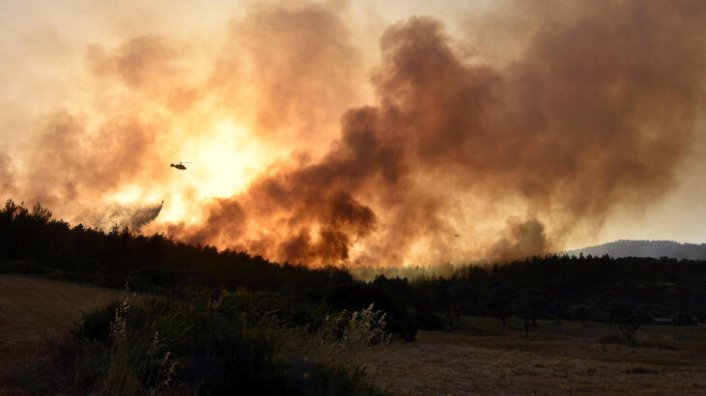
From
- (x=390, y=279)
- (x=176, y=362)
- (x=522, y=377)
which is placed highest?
(x=390, y=279)

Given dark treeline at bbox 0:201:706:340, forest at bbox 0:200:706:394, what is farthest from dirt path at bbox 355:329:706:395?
dark treeline at bbox 0:201:706:340

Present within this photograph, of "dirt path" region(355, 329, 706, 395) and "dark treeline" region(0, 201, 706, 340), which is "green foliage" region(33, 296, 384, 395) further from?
"dark treeline" region(0, 201, 706, 340)

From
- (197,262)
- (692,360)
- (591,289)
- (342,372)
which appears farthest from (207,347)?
(591,289)

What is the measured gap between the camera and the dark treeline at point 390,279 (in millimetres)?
55031

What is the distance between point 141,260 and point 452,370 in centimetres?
8520

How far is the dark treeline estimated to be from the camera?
181ft

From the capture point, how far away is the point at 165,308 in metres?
9.93

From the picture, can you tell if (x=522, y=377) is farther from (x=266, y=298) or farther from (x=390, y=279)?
(x=390, y=279)

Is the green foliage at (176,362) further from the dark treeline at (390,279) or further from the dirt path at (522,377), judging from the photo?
the dark treeline at (390,279)

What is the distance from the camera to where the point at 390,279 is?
99.3 metres

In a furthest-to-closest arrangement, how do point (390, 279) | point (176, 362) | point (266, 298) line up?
point (390, 279), point (266, 298), point (176, 362)

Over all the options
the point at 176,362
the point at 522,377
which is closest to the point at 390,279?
the point at 522,377

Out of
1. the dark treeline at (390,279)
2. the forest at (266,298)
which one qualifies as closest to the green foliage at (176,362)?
the forest at (266,298)

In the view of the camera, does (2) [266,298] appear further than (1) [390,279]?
No
